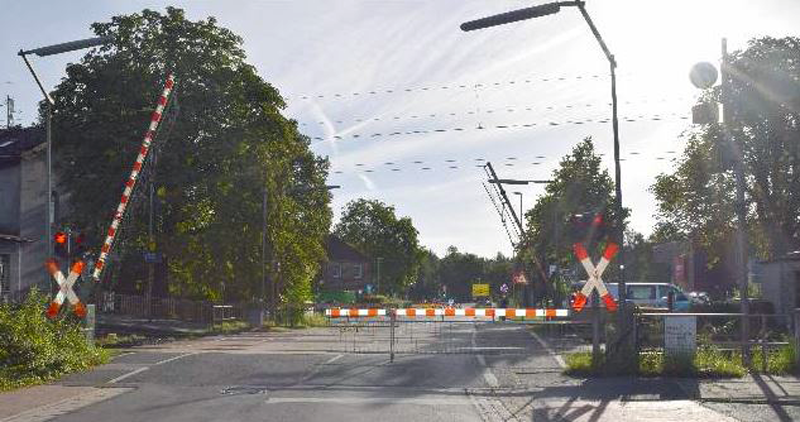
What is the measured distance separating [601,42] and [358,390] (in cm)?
784

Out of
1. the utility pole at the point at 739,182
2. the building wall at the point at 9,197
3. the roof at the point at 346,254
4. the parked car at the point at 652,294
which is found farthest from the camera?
the roof at the point at 346,254

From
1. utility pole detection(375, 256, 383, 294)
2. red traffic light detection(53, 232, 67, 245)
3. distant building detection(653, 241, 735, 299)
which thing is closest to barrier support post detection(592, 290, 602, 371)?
red traffic light detection(53, 232, 67, 245)

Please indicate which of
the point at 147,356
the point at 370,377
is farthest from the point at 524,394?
the point at 147,356

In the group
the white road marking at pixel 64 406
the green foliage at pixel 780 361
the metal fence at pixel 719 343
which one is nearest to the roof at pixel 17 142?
the white road marking at pixel 64 406

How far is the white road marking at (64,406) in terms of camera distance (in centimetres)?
1176

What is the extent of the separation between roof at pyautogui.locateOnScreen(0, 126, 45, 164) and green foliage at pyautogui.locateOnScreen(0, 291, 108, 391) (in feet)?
90.4

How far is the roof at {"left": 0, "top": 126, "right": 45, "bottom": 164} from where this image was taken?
1711 inches

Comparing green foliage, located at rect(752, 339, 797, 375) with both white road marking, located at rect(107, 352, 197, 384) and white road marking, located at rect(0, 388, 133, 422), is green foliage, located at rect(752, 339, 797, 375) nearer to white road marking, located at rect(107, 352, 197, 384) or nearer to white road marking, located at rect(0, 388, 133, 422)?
white road marking, located at rect(0, 388, 133, 422)

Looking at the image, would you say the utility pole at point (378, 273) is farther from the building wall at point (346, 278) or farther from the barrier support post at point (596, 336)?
the barrier support post at point (596, 336)

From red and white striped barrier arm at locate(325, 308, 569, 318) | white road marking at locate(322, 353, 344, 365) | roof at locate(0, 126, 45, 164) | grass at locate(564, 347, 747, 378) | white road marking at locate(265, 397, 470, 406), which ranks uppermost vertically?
roof at locate(0, 126, 45, 164)

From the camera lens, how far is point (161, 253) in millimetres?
41656

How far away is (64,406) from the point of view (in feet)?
42.2

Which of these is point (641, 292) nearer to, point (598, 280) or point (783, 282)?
point (783, 282)

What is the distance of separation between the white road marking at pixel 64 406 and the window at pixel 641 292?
27.3 m
